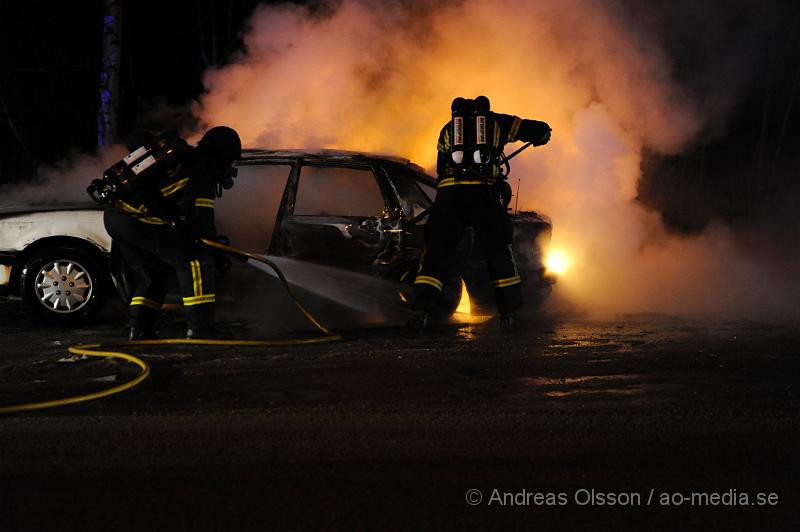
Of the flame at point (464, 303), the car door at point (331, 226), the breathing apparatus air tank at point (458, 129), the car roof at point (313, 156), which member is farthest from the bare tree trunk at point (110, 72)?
the breathing apparatus air tank at point (458, 129)

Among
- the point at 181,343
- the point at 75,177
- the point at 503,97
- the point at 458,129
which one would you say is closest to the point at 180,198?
the point at 181,343

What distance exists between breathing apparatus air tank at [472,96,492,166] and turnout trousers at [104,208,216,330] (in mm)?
2007

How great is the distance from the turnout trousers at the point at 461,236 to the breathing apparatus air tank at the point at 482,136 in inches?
8.2

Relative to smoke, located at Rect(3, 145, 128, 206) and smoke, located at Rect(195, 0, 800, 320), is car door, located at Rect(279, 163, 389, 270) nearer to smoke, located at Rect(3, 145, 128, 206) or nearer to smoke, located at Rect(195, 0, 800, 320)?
smoke, located at Rect(195, 0, 800, 320)

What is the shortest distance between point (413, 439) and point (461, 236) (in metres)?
2.96

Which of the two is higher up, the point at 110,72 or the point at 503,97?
the point at 110,72

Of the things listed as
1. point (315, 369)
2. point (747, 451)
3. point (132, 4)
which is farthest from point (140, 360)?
point (132, 4)

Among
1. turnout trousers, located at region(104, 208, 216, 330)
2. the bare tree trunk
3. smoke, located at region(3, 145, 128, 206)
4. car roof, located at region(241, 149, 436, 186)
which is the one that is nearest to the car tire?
turnout trousers, located at region(104, 208, 216, 330)

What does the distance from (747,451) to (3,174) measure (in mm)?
15237

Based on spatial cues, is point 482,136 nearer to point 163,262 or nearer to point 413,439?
point 163,262

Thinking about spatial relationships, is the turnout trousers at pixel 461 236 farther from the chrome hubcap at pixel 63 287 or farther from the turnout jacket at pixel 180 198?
the chrome hubcap at pixel 63 287

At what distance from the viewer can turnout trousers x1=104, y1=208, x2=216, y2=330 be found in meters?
5.92

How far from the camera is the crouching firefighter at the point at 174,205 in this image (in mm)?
5773

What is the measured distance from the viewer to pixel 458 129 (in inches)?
251
